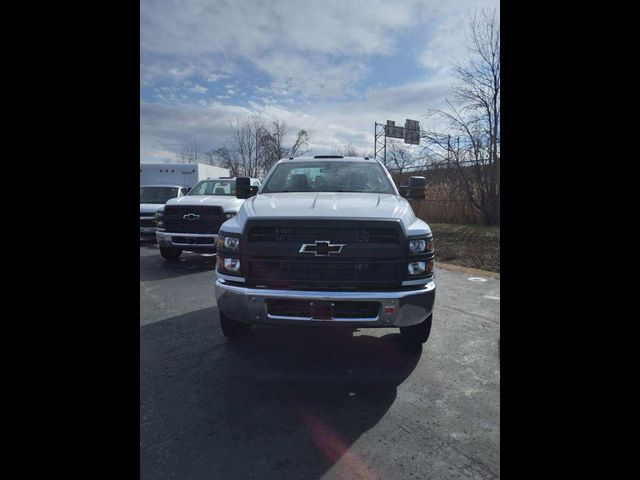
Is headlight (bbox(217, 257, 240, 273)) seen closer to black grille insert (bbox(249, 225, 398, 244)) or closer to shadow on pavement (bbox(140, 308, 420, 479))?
black grille insert (bbox(249, 225, 398, 244))

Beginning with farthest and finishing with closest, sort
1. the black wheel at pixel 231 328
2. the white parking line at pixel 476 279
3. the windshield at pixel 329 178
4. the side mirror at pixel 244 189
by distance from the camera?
the white parking line at pixel 476 279
the side mirror at pixel 244 189
the windshield at pixel 329 178
the black wheel at pixel 231 328

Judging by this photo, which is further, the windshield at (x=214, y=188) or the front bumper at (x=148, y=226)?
the front bumper at (x=148, y=226)

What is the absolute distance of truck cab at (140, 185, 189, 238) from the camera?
34.8ft

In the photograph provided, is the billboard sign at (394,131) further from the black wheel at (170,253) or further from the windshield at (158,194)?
the black wheel at (170,253)

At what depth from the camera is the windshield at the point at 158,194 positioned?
39.4 feet

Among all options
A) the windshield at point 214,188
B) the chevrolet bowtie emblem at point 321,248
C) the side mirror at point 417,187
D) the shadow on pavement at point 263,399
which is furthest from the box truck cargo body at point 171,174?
the chevrolet bowtie emblem at point 321,248

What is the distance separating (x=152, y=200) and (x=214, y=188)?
12.0 feet

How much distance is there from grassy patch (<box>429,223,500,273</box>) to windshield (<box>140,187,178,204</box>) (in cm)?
881

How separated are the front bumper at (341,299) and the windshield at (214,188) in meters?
6.88
